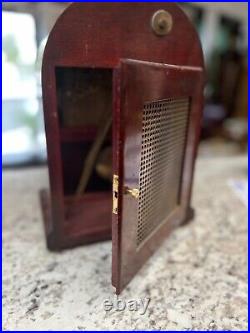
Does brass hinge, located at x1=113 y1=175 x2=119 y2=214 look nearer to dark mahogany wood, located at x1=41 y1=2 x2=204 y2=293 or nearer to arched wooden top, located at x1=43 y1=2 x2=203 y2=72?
dark mahogany wood, located at x1=41 y1=2 x2=204 y2=293

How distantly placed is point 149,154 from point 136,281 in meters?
0.39

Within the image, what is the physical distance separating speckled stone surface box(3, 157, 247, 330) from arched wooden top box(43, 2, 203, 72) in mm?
598

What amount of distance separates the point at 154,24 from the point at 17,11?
1.28 m

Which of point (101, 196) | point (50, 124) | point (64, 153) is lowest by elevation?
point (101, 196)

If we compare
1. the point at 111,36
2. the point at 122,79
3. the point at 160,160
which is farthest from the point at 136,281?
the point at 111,36

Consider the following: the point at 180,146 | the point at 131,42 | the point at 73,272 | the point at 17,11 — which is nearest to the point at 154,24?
the point at 131,42

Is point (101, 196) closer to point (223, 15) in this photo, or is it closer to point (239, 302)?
point (239, 302)

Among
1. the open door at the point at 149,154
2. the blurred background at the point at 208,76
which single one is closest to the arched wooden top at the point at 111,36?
the open door at the point at 149,154

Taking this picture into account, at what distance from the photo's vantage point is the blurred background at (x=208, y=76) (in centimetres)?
168

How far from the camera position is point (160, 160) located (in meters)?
0.74

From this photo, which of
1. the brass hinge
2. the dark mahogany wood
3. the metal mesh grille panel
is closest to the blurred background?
the dark mahogany wood

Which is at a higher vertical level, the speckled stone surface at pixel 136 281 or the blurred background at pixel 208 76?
the blurred background at pixel 208 76

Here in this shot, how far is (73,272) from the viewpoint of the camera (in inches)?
31.1

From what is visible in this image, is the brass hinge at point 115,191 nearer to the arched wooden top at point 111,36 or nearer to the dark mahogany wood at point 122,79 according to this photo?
the dark mahogany wood at point 122,79
